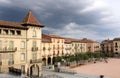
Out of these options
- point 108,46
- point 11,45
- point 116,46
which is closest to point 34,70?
point 11,45

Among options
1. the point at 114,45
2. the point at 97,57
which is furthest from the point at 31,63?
the point at 114,45

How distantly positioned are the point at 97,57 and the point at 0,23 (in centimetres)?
Result: 7605

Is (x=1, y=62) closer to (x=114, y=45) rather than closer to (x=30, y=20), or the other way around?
(x=30, y=20)

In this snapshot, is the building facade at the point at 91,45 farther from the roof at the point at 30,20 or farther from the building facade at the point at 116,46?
the roof at the point at 30,20

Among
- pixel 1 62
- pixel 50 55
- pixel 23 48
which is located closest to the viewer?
pixel 1 62

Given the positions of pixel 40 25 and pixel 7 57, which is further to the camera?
pixel 40 25

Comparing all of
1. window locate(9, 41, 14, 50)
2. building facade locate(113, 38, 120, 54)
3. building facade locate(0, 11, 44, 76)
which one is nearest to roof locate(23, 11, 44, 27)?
building facade locate(0, 11, 44, 76)

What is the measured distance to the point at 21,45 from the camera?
42156mm

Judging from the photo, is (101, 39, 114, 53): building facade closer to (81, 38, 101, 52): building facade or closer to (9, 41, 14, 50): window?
(81, 38, 101, 52): building facade

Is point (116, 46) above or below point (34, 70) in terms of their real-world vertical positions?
above

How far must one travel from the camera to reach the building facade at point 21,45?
38406 mm

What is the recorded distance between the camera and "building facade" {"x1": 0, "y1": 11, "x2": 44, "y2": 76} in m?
38.4

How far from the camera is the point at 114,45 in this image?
441ft

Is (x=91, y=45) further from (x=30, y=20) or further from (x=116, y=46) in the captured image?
(x=30, y=20)
